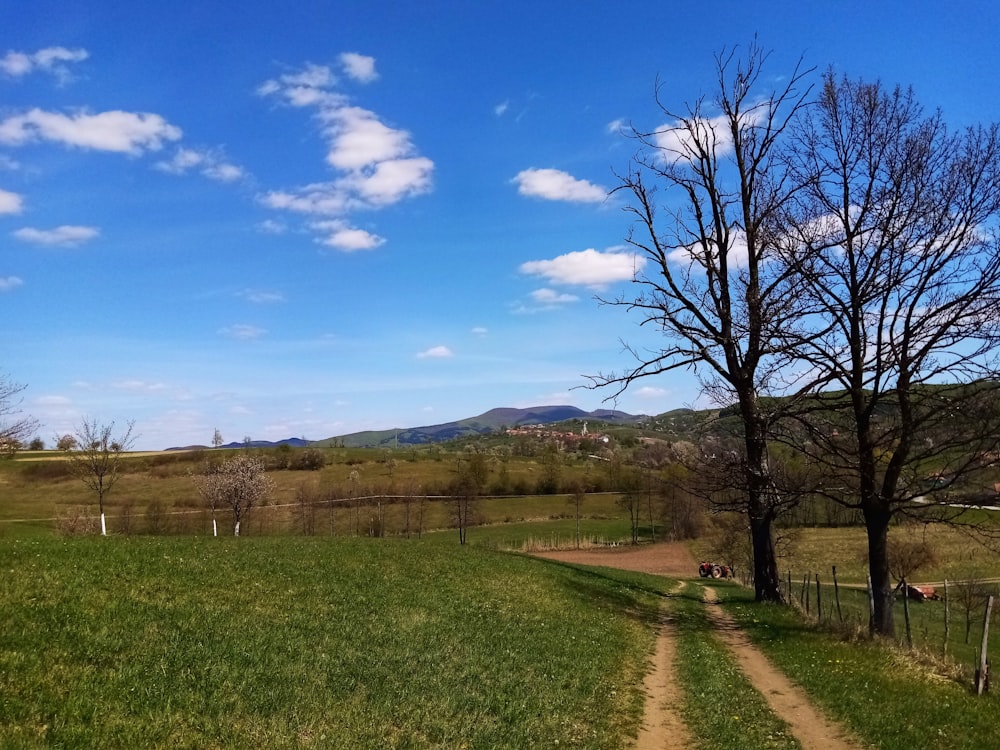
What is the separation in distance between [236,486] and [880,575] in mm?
39851

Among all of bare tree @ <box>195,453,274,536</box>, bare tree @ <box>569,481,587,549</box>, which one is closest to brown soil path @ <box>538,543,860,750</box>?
bare tree @ <box>195,453,274,536</box>

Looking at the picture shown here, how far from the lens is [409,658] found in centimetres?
1076

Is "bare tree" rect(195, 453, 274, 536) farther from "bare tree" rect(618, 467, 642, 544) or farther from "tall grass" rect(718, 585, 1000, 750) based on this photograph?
"tall grass" rect(718, 585, 1000, 750)

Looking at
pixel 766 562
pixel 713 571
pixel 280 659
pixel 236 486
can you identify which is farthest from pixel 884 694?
pixel 236 486

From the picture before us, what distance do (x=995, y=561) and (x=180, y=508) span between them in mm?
73772

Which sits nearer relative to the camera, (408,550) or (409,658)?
(409,658)

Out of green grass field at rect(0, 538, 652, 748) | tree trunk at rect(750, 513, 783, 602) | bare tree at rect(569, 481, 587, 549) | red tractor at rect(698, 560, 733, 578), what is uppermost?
green grass field at rect(0, 538, 652, 748)

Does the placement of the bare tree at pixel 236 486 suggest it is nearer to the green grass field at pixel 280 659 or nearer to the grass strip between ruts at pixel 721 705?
the green grass field at pixel 280 659

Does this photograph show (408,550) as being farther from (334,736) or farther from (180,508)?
(180,508)

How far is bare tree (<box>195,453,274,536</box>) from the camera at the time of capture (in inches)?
1807

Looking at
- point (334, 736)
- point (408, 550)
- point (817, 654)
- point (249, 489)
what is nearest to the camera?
point (334, 736)

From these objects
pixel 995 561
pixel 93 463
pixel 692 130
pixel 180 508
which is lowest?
pixel 995 561

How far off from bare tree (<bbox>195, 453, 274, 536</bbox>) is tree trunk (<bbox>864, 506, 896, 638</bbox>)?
37.4 metres

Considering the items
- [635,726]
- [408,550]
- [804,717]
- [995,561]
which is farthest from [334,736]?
[995,561]
